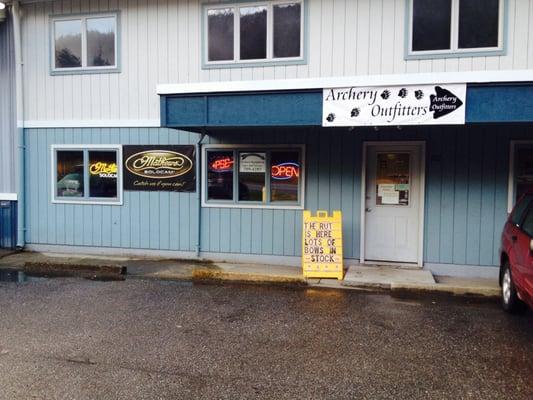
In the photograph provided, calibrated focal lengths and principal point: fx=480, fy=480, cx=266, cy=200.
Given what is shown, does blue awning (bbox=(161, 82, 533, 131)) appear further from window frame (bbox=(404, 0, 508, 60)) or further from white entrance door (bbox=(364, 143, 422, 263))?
white entrance door (bbox=(364, 143, 422, 263))

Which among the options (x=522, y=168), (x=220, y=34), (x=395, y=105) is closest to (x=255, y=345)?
(x=395, y=105)

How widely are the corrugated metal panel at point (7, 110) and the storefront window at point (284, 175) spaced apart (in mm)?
5746

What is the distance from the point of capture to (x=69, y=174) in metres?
10.2

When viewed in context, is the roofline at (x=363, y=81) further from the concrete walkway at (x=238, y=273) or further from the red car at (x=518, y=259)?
the concrete walkway at (x=238, y=273)

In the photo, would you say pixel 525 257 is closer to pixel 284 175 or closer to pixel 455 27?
pixel 455 27

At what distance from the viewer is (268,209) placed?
30.1 feet

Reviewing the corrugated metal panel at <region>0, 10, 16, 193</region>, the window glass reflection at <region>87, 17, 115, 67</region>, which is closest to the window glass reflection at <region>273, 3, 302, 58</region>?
the window glass reflection at <region>87, 17, 115, 67</region>

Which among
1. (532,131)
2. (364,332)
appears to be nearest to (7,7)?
(364,332)

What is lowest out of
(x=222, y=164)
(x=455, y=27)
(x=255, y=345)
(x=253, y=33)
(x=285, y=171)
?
(x=255, y=345)

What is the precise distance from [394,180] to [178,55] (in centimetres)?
479

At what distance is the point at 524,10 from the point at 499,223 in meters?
3.53

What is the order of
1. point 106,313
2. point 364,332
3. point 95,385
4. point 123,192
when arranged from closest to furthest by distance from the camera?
1. point 95,385
2. point 364,332
3. point 106,313
4. point 123,192

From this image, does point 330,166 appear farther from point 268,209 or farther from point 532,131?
point 532,131

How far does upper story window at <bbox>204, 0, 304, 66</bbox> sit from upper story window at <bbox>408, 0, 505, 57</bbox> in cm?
204
